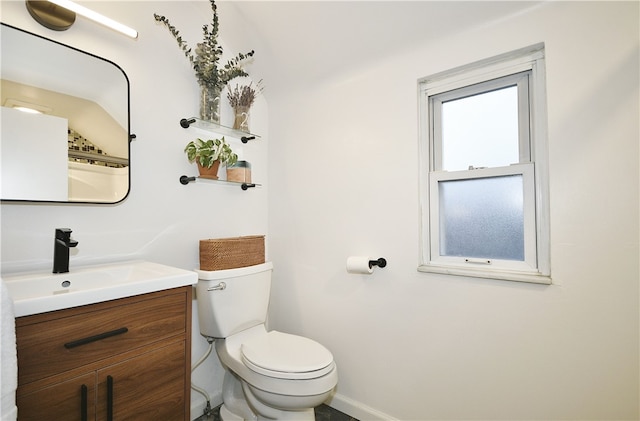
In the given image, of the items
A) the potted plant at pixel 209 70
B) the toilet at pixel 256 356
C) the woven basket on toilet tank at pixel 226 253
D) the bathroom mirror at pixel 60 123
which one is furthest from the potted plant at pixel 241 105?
the toilet at pixel 256 356

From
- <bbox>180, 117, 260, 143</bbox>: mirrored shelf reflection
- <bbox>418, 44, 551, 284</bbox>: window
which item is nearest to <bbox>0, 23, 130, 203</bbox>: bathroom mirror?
<bbox>180, 117, 260, 143</bbox>: mirrored shelf reflection

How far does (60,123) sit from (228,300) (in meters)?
1.06

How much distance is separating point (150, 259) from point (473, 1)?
1.91 m

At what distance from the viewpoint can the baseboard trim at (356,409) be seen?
1.64 metres

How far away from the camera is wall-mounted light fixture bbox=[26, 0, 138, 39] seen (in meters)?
1.22

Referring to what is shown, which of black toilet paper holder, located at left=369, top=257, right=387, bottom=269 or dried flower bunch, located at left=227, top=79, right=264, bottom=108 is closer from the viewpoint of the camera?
black toilet paper holder, located at left=369, top=257, right=387, bottom=269

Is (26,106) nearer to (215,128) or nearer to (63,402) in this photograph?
(215,128)

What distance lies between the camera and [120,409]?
1021 millimetres

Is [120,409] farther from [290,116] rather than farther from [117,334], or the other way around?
[290,116]

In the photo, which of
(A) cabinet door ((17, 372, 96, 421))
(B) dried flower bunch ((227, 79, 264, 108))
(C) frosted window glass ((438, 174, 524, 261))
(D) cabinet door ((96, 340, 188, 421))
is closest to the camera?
(A) cabinet door ((17, 372, 96, 421))

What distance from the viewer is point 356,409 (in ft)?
5.62

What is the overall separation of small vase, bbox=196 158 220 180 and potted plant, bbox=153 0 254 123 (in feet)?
0.84

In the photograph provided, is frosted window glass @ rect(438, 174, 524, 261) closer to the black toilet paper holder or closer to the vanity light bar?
the black toilet paper holder

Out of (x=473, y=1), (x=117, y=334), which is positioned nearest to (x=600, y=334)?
(x=473, y=1)
